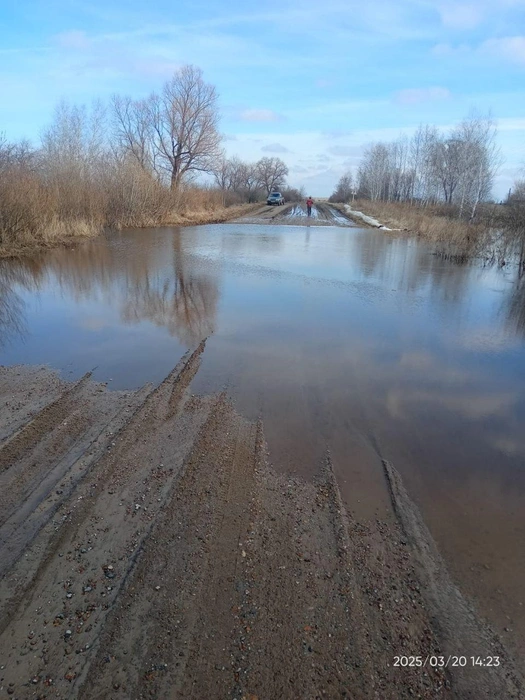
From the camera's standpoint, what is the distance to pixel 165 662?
2158 millimetres

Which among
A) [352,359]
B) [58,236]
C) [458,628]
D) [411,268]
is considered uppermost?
[58,236]

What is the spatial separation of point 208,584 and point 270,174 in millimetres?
96509

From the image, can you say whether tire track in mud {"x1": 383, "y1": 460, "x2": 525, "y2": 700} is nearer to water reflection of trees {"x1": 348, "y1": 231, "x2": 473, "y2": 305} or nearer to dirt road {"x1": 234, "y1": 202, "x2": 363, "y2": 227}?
water reflection of trees {"x1": 348, "y1": 231, "x2": 473, "y2": 305}

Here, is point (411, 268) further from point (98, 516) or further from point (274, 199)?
point (274, 199)

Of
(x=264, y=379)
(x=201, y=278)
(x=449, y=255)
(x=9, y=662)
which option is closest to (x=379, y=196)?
(x=449, y=255)

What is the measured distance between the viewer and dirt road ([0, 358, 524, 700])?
212 cm

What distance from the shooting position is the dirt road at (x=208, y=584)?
6.97ft

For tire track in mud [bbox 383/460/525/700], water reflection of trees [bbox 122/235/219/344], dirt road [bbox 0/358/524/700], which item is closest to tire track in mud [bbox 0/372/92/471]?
dirt road [bbox 0/358/524/700]

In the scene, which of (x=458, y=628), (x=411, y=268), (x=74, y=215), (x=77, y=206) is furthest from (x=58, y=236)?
(x=458, y=628)

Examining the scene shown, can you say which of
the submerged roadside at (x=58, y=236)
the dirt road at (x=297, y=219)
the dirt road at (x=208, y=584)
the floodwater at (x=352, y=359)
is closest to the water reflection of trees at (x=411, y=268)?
the floodwater at (x=352, y=359)

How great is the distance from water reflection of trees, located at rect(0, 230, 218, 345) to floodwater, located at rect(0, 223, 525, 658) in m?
0.06

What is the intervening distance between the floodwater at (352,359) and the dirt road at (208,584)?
0.33 metres

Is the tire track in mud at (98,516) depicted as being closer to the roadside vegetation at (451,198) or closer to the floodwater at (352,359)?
the floodwater at (352,359)

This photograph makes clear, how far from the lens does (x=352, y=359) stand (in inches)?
257
